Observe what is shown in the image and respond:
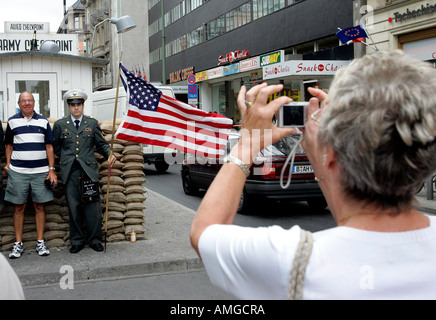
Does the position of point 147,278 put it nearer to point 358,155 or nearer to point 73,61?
point 358,155

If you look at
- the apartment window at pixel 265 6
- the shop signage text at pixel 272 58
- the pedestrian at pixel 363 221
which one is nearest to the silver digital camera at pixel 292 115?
the pedestrian at pixel 363 221

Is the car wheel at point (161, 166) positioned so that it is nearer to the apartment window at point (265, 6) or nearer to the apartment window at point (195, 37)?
the apartment window at point (265, 6)

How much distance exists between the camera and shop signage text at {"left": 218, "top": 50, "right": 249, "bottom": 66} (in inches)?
1337

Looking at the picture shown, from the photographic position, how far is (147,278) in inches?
228

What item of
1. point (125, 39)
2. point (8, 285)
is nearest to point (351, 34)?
point (8, 285)

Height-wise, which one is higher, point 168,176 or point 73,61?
point 73,61

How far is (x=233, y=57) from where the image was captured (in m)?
35.2

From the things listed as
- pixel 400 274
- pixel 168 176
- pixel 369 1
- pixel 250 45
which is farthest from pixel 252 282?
pixel 250 45

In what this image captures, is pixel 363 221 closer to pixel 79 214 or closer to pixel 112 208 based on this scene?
pixel 79 214

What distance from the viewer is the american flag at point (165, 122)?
6.46m

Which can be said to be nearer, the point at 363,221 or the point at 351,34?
the point at 363,221

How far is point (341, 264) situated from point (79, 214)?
19.6 ft

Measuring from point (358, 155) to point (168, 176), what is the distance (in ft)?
54.6

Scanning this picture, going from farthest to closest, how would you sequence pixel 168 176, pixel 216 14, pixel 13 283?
pixel 216 14, pixel 168 176, pixel 13 283
